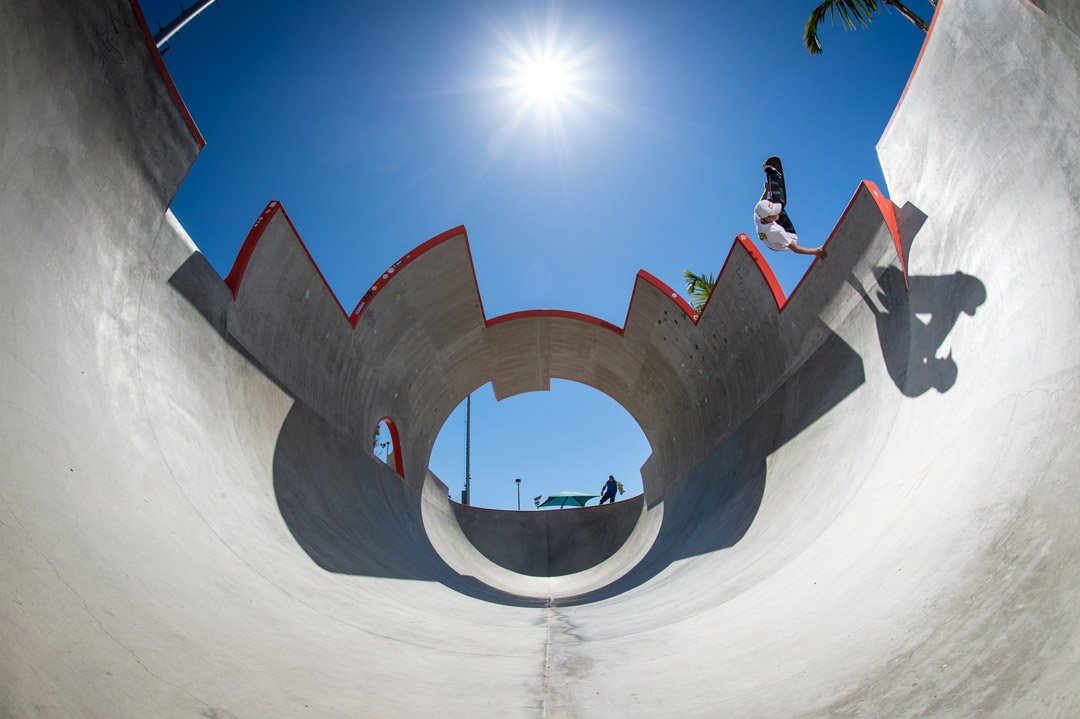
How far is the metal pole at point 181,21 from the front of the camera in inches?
357

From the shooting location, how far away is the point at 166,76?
466 cm

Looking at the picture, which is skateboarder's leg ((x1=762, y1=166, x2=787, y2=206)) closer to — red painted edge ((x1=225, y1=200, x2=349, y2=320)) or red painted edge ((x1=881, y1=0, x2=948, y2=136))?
red painted edge ((x1=881, y1=0, x2=948, y2=136))

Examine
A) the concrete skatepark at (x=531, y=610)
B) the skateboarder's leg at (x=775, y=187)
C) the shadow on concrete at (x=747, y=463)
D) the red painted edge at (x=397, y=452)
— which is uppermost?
the red painted edge at (x=397, y=452)

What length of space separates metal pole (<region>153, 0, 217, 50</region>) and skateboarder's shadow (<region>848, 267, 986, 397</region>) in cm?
1208

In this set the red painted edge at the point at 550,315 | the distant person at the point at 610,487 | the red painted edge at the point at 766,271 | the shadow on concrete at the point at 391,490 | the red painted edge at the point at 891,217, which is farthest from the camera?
the distant person at the point at 610,487

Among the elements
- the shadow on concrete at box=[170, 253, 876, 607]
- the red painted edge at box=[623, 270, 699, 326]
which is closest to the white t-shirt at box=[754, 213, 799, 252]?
the shadow on concrete at box=[170, 253, 876, 607]

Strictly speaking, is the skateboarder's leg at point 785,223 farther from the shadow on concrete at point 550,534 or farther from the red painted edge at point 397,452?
the shadow on concrete at point 550,534

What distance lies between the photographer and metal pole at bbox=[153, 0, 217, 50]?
29.8 feet

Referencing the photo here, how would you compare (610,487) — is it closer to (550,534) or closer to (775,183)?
(550,534)

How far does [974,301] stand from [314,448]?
26.7 feet

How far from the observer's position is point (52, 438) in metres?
2.76

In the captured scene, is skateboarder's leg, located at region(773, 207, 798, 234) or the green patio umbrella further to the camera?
the green patio umbrella

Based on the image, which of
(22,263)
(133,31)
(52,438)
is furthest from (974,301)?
(133,31)

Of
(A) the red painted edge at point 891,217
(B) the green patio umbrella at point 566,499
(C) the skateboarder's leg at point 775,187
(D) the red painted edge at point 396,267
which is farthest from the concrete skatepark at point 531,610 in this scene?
(B) the green patio umbrella at point 566,499
